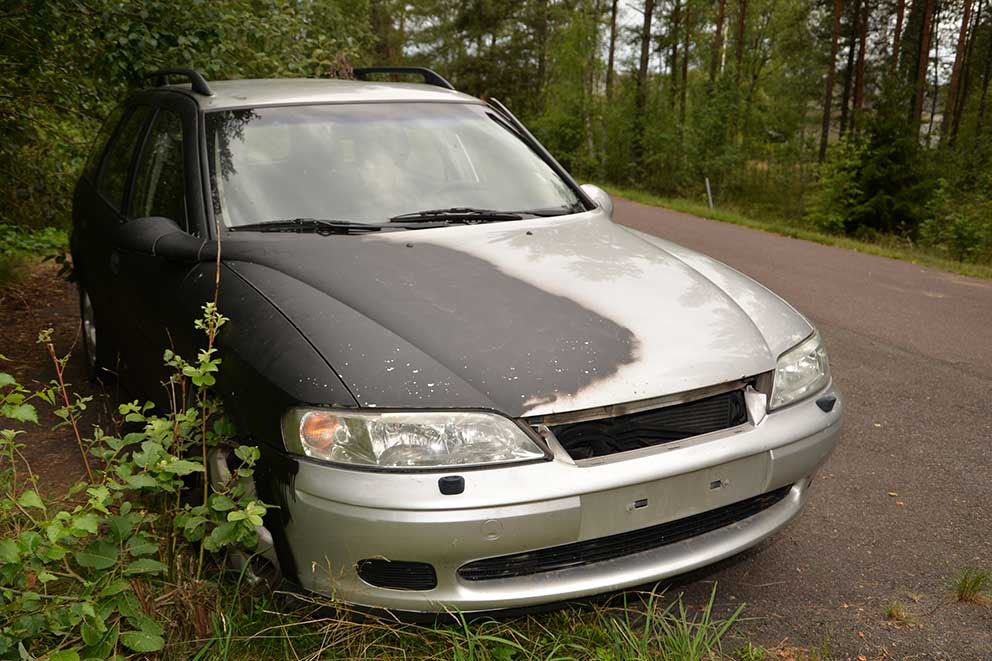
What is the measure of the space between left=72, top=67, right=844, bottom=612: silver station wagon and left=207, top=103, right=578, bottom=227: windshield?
0.01m

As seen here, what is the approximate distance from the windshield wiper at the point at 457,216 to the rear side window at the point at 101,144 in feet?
7.39

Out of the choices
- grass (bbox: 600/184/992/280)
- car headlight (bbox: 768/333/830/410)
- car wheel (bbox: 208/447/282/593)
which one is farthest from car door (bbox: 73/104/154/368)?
grass (bbox: 600/184/992/280)

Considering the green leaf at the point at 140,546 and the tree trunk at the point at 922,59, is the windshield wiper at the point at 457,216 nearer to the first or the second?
the green leaf at the point at 140,546

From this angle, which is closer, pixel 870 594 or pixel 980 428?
pixel 870 594

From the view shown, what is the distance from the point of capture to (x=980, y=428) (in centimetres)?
467

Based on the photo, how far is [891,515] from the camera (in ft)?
12.0

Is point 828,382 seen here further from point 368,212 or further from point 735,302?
point 368,212

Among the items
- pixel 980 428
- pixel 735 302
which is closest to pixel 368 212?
pixel 735 302

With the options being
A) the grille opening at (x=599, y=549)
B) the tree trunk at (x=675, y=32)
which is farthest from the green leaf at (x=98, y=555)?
the tree trunk at (x=675, y=32)

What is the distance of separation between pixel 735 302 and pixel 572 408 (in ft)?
3.28

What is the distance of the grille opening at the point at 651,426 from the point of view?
8.05ft

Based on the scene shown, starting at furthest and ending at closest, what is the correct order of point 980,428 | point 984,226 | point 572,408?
point 984,226
point 980,428
point 572,408

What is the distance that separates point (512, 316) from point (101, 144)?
10.9 feet

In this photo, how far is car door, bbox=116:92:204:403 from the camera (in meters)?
3.17
